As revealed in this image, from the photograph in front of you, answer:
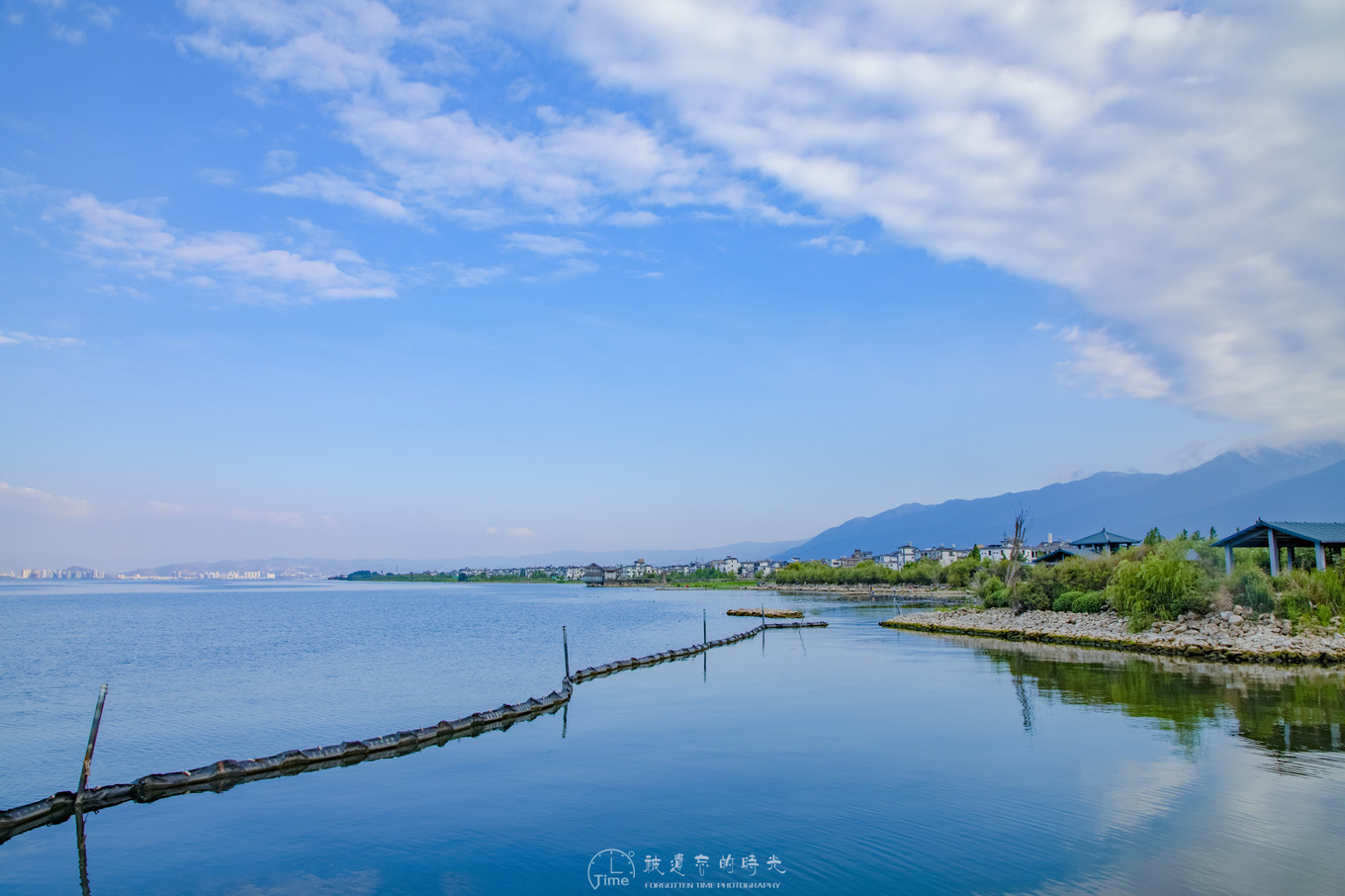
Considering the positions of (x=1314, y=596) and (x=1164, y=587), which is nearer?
(x=1314, y=596)

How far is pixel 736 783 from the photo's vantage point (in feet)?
52.4

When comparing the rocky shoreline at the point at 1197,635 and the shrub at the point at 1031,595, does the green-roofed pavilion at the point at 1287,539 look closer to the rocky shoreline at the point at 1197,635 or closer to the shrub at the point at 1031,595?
the rocky shoreline at the point at 1197,635

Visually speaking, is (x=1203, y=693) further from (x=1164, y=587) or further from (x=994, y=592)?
(x=994, y=592)

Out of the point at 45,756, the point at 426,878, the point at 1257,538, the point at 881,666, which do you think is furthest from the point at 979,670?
the point at 45,756

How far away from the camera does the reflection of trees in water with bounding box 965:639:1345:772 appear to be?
63.5 feet

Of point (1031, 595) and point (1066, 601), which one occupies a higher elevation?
point (1031, 595)

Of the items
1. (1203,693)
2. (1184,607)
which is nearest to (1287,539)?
(1184,607)

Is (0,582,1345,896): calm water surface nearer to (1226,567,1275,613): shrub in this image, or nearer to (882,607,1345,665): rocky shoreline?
(882,607,1345,665): rocky shoreline

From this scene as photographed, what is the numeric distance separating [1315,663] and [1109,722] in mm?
15861

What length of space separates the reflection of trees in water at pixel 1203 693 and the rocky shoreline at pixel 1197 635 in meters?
1.23

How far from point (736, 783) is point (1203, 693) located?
18208 millimetres

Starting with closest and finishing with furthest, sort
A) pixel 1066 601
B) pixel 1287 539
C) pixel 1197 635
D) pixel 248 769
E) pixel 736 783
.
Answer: pixel 736 783
pixel 248 769
pixel 1197 635
pixel 1287 539
pixel 1066 601

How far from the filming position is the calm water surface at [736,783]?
Result: 1165 centimetres

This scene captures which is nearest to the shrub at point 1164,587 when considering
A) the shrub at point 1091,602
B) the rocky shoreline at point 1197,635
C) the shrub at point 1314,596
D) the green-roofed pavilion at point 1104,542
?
the rocky shoreline at point 1197,635
